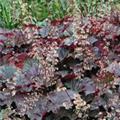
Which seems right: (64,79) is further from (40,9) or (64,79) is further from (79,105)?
(40,9)

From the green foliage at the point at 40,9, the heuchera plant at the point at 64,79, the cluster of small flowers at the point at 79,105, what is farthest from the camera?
the green foliage at the point at 40,9

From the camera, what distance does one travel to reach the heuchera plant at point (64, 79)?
9.13 feet

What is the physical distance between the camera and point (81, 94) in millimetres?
2887

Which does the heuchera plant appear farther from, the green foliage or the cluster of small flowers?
the green foliage

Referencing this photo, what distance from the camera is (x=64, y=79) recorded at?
2.99 m

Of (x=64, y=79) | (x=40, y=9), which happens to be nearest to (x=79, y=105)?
(x=64, y=79)

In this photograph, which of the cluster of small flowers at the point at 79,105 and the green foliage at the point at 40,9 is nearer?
the cluster of small flowers at the point at 79,105

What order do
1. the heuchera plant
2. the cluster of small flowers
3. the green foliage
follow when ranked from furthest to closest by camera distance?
the green foliage
the heuchera plant
the cluster of small flowers

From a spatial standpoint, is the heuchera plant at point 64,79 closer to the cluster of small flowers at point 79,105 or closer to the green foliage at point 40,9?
the cluster of small flowers at point 79,105

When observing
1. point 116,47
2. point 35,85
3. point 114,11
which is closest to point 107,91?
point 35,85

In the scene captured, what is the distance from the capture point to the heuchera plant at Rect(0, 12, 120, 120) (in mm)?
2783

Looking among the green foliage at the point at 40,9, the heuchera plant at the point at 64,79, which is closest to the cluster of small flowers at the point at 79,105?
the heuchera plant at the point at 64,79

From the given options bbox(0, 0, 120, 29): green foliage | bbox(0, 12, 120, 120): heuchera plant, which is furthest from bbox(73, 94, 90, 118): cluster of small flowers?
bbox(0, 0, 120, 29): green foliage

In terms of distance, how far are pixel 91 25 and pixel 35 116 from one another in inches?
39.5
